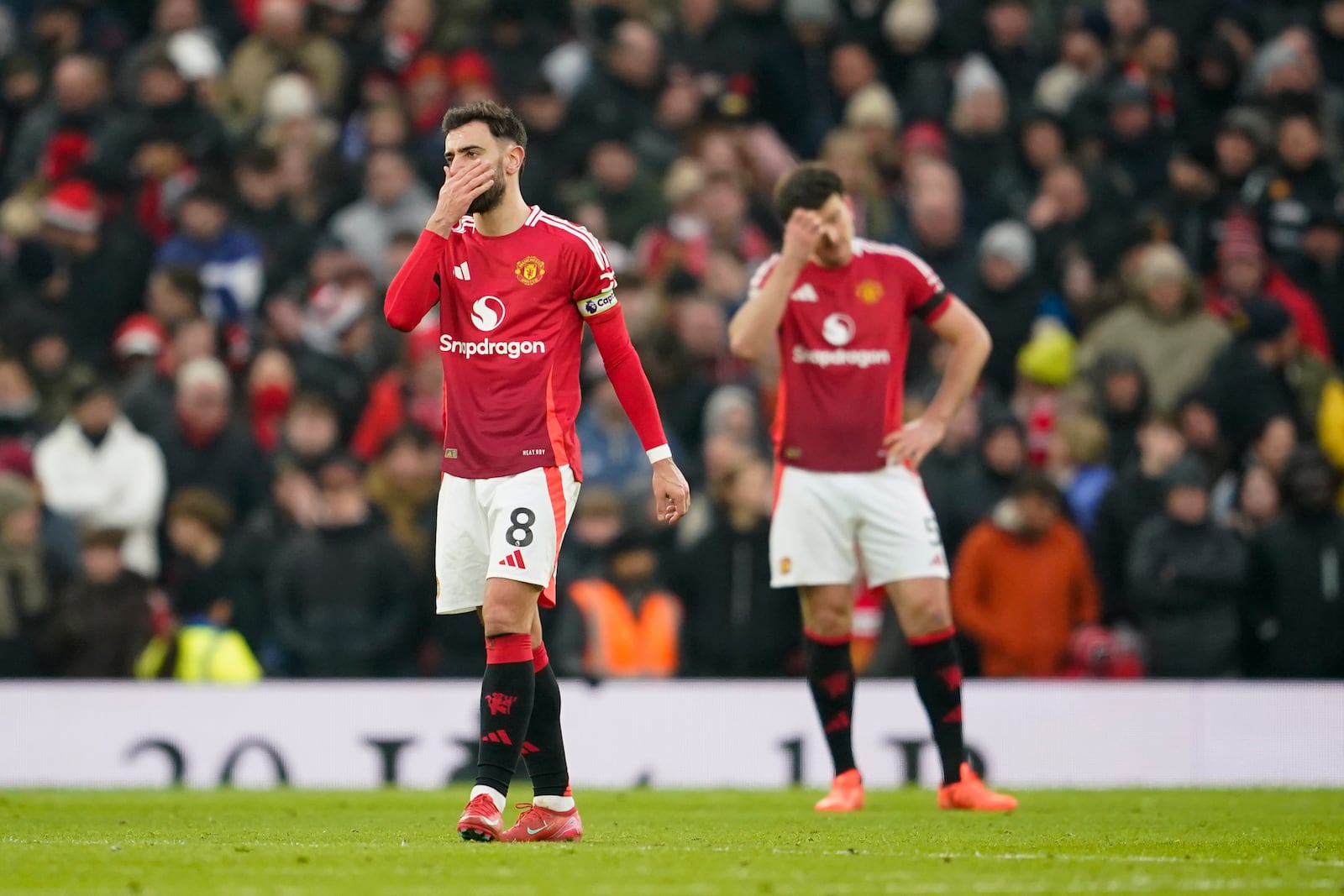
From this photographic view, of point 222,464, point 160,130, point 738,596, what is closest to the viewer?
point 738,596

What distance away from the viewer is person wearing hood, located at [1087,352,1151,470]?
15305mm

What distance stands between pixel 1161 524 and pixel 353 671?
518 centimetres

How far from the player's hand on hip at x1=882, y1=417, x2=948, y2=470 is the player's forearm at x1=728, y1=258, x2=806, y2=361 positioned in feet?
2.46

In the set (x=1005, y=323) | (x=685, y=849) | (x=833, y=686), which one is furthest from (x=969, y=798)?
(x=1005, y=323)

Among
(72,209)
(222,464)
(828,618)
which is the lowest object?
(828,618)

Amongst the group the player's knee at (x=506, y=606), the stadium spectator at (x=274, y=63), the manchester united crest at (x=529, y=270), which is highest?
the stadium spectator at (x=274, y=63)

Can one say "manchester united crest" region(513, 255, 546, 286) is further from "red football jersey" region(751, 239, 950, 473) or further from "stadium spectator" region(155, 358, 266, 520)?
"stadium spectator" region(155, 358, 266, 520)

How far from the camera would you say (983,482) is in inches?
581

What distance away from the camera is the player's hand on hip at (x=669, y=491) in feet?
26.8

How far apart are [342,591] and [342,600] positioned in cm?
6

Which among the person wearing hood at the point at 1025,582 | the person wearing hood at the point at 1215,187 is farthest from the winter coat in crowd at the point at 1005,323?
the person wearing hood at the point at 1025,582

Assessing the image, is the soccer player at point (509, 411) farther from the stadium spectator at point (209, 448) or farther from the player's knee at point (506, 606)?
the stadium spectator at point (209, 448)

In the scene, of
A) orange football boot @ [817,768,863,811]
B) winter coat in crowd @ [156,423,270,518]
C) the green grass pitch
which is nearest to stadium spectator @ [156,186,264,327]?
winter coat in crowd @ [156,423,270,518]

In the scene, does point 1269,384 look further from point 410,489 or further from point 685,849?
point 685,849
